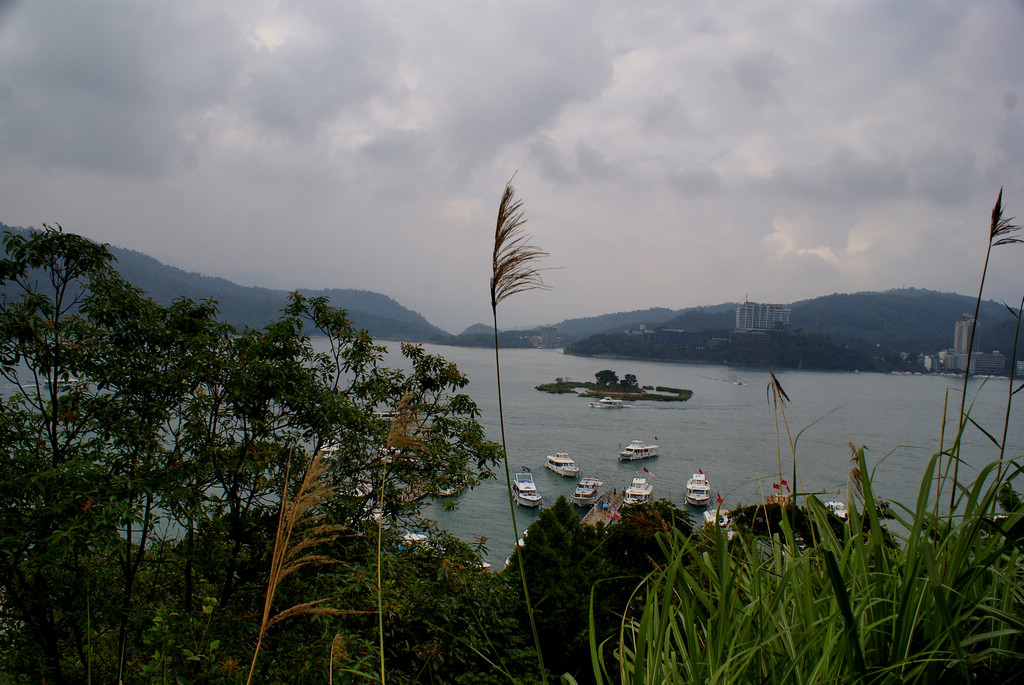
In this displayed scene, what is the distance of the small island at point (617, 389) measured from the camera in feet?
123

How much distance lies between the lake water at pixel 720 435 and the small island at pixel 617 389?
1291mm

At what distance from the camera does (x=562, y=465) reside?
1994 cm

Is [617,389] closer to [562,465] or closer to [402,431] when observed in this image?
[562,465]

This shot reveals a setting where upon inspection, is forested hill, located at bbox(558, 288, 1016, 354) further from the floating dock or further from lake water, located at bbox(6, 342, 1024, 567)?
the floating dock

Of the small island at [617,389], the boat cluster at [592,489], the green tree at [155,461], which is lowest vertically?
the boat cluster at [592,489]

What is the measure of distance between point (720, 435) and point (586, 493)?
11.3 m

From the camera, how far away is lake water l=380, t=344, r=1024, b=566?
16.5 m

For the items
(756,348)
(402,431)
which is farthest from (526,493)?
(756,348)

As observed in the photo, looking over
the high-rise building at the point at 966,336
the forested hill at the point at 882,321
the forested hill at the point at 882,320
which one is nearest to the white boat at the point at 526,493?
the high-rise building at the point at 966,336

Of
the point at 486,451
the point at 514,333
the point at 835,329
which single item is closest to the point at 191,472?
the point at 486,451

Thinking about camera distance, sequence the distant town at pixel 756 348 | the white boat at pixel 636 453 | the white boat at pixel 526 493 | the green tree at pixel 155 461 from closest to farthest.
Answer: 1. the green tree at pixel 155 461
2. the white boat at pixel 526 493
3. the white boat at pixel 636 453
4. the distant town at pixel 756 348

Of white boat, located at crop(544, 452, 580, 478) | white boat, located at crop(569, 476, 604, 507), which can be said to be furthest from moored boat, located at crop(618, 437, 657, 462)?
white boat, located at crop(569, 476, 604, 507)

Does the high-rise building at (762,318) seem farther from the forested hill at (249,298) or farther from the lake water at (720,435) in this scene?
the forested hill at (249,298)

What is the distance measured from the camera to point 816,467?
19.9 meters
